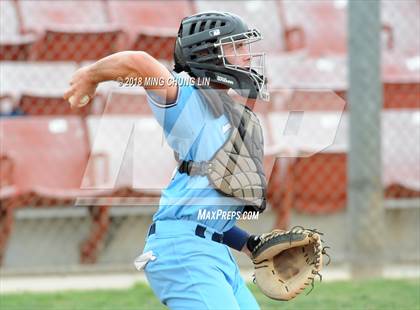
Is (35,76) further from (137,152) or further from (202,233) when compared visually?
(202,233)

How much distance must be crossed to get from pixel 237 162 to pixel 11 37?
15.7 ft

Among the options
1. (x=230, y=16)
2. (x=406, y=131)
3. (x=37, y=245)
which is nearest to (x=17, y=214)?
(x=37, y=245)

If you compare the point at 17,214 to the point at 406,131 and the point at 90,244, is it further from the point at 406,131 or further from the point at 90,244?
the point at 406,131

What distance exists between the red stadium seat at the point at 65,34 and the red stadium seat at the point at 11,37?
0.07 meters

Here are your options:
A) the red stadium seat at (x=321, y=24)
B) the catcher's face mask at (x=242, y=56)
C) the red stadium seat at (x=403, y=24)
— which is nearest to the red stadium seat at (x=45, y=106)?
the red stadium seat at (x=321, y=24)

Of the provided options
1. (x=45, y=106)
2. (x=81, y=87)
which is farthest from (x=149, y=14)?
(x=81, y=87)

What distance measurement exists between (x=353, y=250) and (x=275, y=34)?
2.54 metres

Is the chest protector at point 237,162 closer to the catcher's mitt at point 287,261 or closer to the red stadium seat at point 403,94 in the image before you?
the catcher's mitt at point 287,261

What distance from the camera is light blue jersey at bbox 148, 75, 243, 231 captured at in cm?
329

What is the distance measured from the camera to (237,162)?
11.5ft

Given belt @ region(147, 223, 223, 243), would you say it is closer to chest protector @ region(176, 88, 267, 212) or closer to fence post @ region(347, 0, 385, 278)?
chest protector @ region(176, 88, 267, 212)

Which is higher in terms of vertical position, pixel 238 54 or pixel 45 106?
pixel 238 54

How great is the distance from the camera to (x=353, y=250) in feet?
22.5

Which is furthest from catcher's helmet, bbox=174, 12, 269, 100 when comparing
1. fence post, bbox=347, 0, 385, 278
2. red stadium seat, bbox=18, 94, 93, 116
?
red stadium seat, bbox=18, 94, 93, 116
